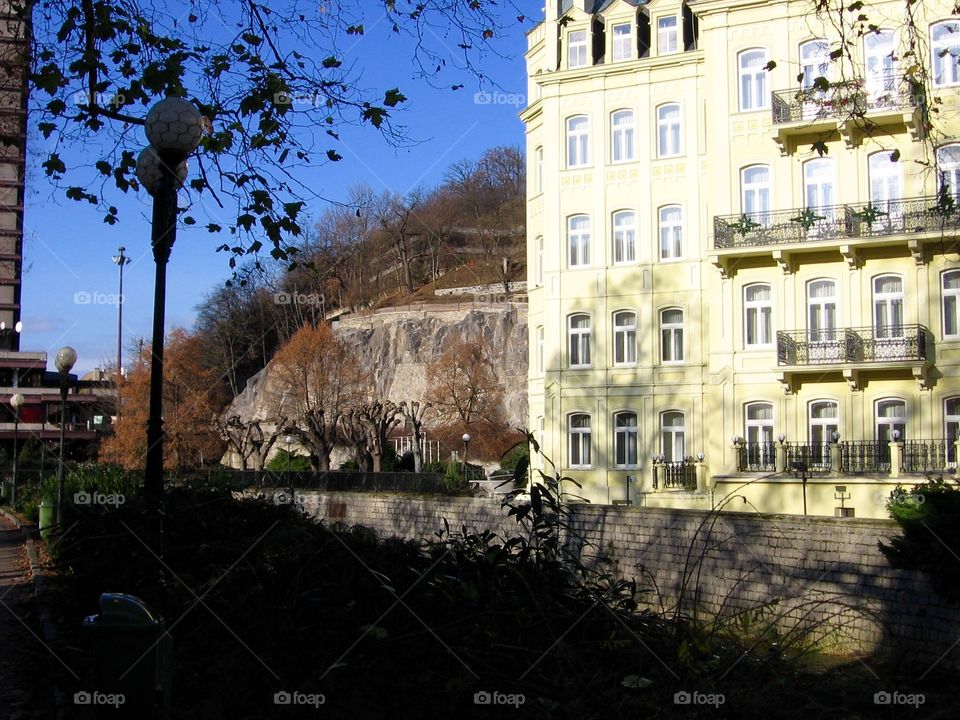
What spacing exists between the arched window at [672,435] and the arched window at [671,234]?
489cm

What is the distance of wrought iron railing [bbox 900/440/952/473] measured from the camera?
2627cm

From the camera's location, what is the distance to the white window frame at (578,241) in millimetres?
33125

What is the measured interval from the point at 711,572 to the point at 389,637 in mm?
10870

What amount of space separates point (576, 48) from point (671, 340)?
1018 cm

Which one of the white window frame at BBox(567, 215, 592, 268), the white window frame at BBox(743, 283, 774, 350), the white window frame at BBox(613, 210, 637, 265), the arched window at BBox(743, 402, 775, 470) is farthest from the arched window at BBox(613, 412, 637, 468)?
the white window frame at BBox(567, 215, 592, 268)

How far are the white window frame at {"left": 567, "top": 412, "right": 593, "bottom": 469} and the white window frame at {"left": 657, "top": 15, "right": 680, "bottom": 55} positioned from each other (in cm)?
1195

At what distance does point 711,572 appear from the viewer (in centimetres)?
1545

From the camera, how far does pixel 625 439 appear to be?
31.9 m

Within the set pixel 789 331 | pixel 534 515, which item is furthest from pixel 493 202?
pixel 534 515

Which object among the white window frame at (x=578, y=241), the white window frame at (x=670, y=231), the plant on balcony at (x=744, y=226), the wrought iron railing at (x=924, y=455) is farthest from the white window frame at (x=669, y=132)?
the wrought iron railing at (x=924, y=455)

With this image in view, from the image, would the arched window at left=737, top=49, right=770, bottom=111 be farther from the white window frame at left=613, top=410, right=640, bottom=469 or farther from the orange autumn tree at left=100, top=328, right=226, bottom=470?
the orange autumn tree at left=100, top=328, right=226, bottom=470

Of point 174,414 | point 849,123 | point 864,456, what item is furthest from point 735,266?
point 174,414

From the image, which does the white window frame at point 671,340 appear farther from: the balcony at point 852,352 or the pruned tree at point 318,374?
the pruned tree at point 318,374

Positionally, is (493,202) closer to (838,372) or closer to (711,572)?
(838,372)
